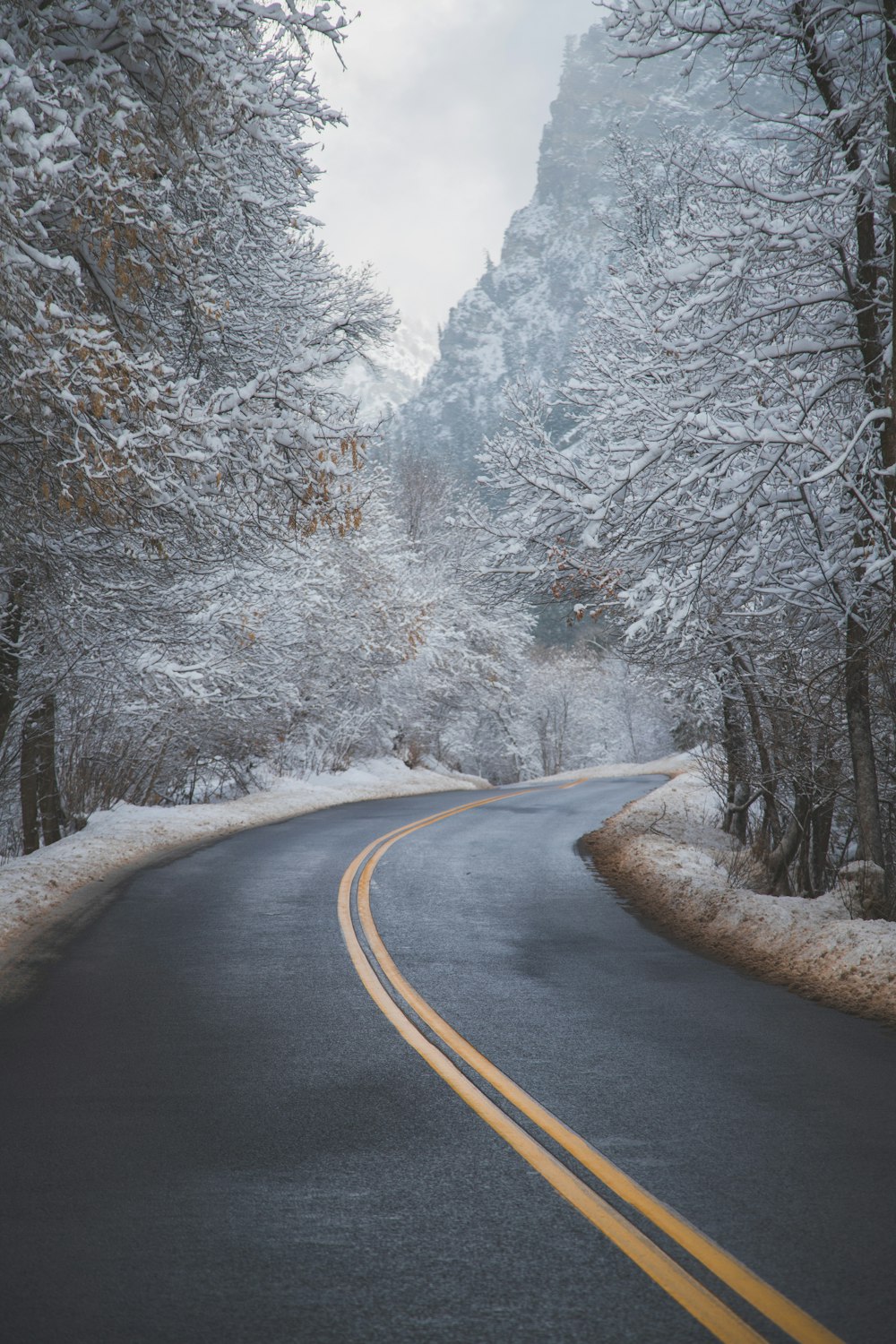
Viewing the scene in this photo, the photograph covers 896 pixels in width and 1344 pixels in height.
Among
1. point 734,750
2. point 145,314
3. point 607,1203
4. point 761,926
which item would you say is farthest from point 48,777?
point 607,1203

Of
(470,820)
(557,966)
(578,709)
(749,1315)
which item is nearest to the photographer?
(749,1315)

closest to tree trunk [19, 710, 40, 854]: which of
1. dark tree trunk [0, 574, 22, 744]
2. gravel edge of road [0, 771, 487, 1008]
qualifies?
gravel edge of road [0, 771, 487, 1008]

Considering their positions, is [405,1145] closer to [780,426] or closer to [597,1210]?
[597,1210]

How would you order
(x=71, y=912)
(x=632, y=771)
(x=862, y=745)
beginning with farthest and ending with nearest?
(x=632, y=771) → (x=71, y=912) → (x=862, y=745)

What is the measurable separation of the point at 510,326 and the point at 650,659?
610 feet

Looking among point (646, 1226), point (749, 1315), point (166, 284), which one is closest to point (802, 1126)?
point (646, 1226)

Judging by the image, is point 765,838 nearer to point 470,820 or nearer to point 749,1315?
point 470,820

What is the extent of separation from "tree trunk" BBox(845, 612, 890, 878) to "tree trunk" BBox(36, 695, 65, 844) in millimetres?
10167

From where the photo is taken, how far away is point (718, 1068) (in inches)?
229

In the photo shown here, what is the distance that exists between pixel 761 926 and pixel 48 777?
12.4 meters

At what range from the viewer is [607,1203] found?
13.1 feet

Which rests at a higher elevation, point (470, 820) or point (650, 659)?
point (650, 659)

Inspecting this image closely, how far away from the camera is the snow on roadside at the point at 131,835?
10.9 m

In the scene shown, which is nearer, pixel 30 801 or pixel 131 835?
pixel 131 835
